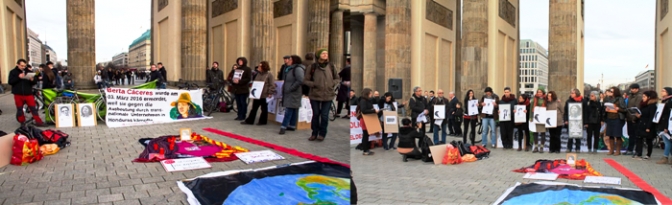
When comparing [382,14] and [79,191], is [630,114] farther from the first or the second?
[382,14]

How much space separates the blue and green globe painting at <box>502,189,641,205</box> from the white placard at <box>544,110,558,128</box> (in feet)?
18.6

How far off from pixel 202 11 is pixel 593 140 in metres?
18.2

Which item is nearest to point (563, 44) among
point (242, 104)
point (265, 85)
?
point (242, 104)

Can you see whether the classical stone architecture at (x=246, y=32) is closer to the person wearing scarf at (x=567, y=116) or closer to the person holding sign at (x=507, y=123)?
the person holding sign at (x=507, y=123)

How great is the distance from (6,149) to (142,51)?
127005 millimetres

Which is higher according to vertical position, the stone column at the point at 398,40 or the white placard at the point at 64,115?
the stone column at the point at 398,40

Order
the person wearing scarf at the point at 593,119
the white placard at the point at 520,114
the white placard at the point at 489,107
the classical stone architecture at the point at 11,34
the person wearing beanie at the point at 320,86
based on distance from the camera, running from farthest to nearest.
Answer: the classical stone architecture at the point at 11,34
the white placard at the point at 489,107
the white placard at the point at 520,114
the person wearing scarf at the point at 593,119
the person wearing beanie at the point at 320,86

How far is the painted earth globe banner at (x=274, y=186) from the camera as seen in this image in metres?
4.88

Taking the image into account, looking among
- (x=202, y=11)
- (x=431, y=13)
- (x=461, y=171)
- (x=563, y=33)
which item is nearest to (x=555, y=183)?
(x=461, y=171)

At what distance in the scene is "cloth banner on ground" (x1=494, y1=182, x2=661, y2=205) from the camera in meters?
6.20

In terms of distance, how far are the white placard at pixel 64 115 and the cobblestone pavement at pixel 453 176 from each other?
22.0 feet

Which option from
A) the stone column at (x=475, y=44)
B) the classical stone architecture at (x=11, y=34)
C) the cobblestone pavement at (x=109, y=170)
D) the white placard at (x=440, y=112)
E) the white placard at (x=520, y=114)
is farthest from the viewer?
the classical stone architecture at (x=11, y=34)

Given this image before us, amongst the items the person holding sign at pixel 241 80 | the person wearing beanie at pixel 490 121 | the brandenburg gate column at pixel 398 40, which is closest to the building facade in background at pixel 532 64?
the brandenburg gate column at pixel 398 40

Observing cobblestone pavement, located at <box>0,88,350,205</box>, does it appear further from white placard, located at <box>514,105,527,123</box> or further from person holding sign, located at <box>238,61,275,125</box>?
white placard, located at <box>514,105,527,123</box>
